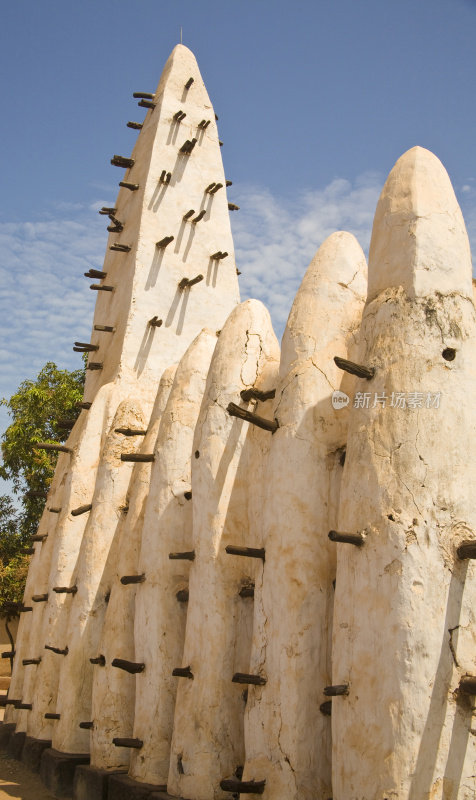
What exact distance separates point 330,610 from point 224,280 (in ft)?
28.2

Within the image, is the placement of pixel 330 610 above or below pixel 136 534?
below

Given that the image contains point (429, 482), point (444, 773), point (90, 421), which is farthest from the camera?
point (90, 421)

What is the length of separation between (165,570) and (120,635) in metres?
1.19

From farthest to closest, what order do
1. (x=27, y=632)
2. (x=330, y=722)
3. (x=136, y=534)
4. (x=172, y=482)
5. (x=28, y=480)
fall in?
(x=28, y=480) < (x=27, y=632) < (x=136, y=534) < (x=172, y=482) < (x=330, y=722)

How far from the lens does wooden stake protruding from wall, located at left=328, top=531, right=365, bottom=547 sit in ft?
18.8

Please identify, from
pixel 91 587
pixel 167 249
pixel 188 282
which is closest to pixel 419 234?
pixel 91 587

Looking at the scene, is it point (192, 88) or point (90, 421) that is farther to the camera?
point (192, 88)

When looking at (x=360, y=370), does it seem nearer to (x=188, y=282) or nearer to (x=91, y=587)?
(x=91, y=587)

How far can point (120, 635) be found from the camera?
371 inches

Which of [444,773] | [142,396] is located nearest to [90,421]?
[142,396]

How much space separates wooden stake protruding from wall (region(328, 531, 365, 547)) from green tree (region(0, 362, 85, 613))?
18528 millimetres

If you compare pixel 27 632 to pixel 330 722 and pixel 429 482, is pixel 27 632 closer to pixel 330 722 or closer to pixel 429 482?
pixel 330 722

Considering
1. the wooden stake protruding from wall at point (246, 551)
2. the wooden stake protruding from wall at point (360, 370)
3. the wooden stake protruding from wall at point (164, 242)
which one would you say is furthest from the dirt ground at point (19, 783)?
the wooden stake protruding from wall at point (164, 242)

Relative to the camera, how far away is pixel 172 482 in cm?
930
